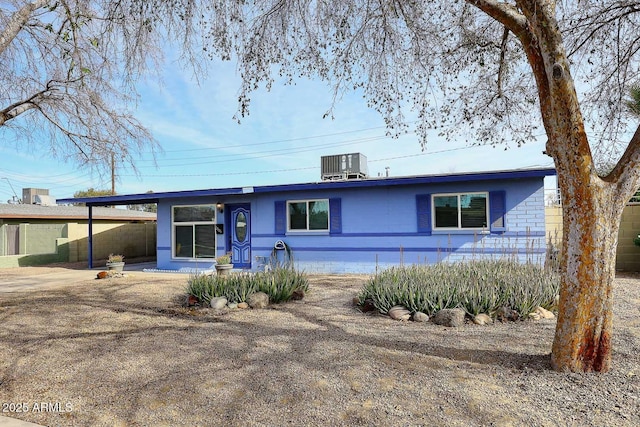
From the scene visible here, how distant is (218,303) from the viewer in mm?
6832

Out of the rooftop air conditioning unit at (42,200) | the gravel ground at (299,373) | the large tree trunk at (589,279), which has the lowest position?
the gravel ground at (299,373)

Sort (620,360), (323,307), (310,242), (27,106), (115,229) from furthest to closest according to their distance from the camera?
(115,229)
(310,242)
(27,106)
(323,307)
(620,360)

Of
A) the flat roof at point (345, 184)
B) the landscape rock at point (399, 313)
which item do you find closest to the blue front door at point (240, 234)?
the flat roof at point (345, 184)

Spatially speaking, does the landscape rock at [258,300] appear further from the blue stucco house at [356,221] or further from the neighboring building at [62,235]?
the neighboring building at [62,235]

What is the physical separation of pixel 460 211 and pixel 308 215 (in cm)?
432

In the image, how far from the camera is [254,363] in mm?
4152

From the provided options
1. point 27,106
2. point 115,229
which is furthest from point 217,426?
point 115,229

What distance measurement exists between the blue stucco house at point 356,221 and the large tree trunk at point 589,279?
4759 millimetres

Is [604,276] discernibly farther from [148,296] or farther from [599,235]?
[148,296]

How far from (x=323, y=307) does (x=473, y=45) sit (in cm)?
508

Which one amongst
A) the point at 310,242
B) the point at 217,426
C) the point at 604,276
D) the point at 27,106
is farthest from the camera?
the point at 310,242

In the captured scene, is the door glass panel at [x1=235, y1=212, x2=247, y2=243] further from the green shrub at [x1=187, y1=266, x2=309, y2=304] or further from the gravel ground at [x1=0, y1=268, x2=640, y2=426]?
the gravel ground at [x1=0, y1=268, x2=640, y2=426]

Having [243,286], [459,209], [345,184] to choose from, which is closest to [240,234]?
[345,184]

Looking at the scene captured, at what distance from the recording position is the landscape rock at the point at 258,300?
268 inches
